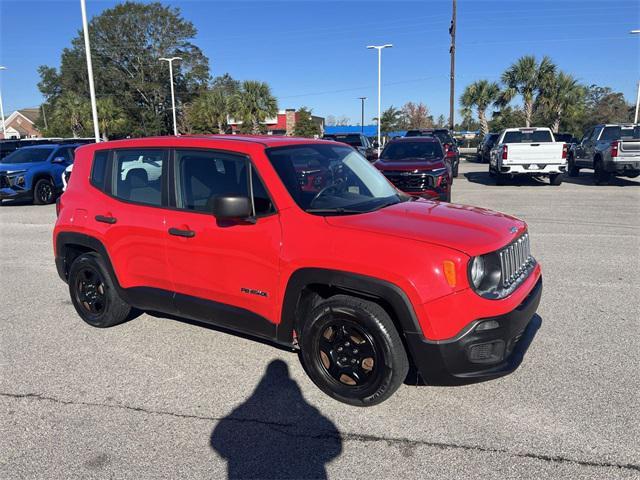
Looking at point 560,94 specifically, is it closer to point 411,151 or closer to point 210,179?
point 411,151

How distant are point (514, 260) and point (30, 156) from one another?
15.4 m

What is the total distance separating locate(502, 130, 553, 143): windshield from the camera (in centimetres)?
1736

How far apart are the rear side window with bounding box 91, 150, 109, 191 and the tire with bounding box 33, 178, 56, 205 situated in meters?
11.4

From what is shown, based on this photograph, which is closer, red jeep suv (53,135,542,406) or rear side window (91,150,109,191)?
red jeep suv (53,135,542,406)

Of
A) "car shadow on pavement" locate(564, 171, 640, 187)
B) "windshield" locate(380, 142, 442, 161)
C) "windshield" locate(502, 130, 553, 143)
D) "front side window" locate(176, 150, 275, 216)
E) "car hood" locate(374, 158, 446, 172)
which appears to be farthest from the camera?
"windshield" locate(502, 130, 553, 143)

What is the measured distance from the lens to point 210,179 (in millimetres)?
3910

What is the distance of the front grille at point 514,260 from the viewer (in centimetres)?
325

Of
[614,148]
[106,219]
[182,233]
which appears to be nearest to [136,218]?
[106,219]

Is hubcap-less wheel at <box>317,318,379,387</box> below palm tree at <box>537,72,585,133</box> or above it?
below

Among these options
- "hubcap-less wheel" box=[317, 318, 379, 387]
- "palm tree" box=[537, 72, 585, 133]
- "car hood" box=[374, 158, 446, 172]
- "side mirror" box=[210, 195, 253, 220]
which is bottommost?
"hubcap-less wheel" box=[317, 318, 379, 387]

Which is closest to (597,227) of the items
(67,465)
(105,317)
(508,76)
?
(105,317)

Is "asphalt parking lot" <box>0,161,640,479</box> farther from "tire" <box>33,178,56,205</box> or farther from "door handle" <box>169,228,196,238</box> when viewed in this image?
"tire" <box>33,178,56,205</box>

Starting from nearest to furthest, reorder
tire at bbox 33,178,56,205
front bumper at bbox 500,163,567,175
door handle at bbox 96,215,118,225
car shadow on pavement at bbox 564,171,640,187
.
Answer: door handle at bbox 96,215,118,225
tire at bbox 33,178,56,205
front bumper at bbox 500,163,567,175
car shadow on pavement at bbox 564,171,640,187

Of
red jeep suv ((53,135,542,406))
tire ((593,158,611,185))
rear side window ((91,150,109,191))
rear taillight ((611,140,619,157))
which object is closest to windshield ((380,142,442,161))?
rear taillight ((611,140,619,157))
